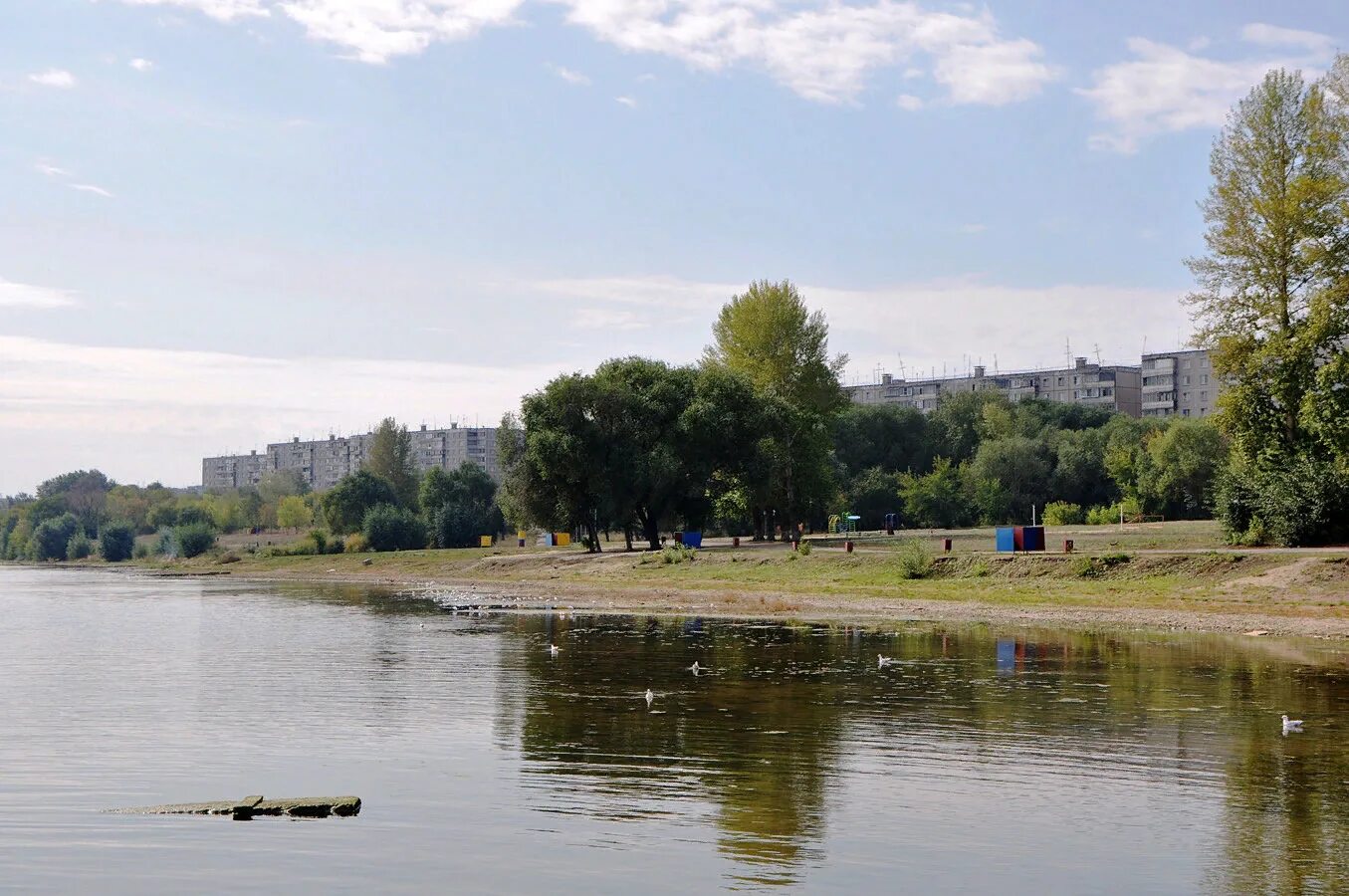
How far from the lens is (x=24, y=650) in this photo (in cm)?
4212

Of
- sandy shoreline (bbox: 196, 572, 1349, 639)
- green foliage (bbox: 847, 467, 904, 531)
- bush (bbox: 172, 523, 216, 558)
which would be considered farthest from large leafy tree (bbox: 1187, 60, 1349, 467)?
bush (bbox: 172, 523, 216, 558)

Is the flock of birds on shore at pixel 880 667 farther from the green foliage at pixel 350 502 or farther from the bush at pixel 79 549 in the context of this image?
the bush at pixel 79 549

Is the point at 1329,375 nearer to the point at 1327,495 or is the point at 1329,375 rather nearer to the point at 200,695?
the point at 1327,495

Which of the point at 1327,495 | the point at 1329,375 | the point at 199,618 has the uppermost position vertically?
the point at 1329,375

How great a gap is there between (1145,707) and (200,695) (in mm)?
20687

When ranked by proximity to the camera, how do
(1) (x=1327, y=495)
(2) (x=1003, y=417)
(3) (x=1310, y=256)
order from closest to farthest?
(1) (x=1327, y=495)
(3) (x=1310, y=256)
(2) (x=1003, y=417)

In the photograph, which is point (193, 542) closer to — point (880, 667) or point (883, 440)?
point (883, 440)

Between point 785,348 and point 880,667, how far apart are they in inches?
2412

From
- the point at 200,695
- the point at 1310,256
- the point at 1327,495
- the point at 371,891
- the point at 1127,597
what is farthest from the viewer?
the point at 1310,256

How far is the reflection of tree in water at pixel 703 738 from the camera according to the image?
16594mm

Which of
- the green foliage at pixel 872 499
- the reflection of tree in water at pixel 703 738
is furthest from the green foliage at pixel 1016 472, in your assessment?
the reflection of tree in water at pixel 703 738

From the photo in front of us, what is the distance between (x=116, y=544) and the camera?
586 ft

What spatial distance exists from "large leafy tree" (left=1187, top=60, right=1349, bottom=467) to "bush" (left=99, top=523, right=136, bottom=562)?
158763 mm

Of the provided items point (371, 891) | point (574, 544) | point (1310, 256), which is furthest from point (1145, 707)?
point (574, 544)
